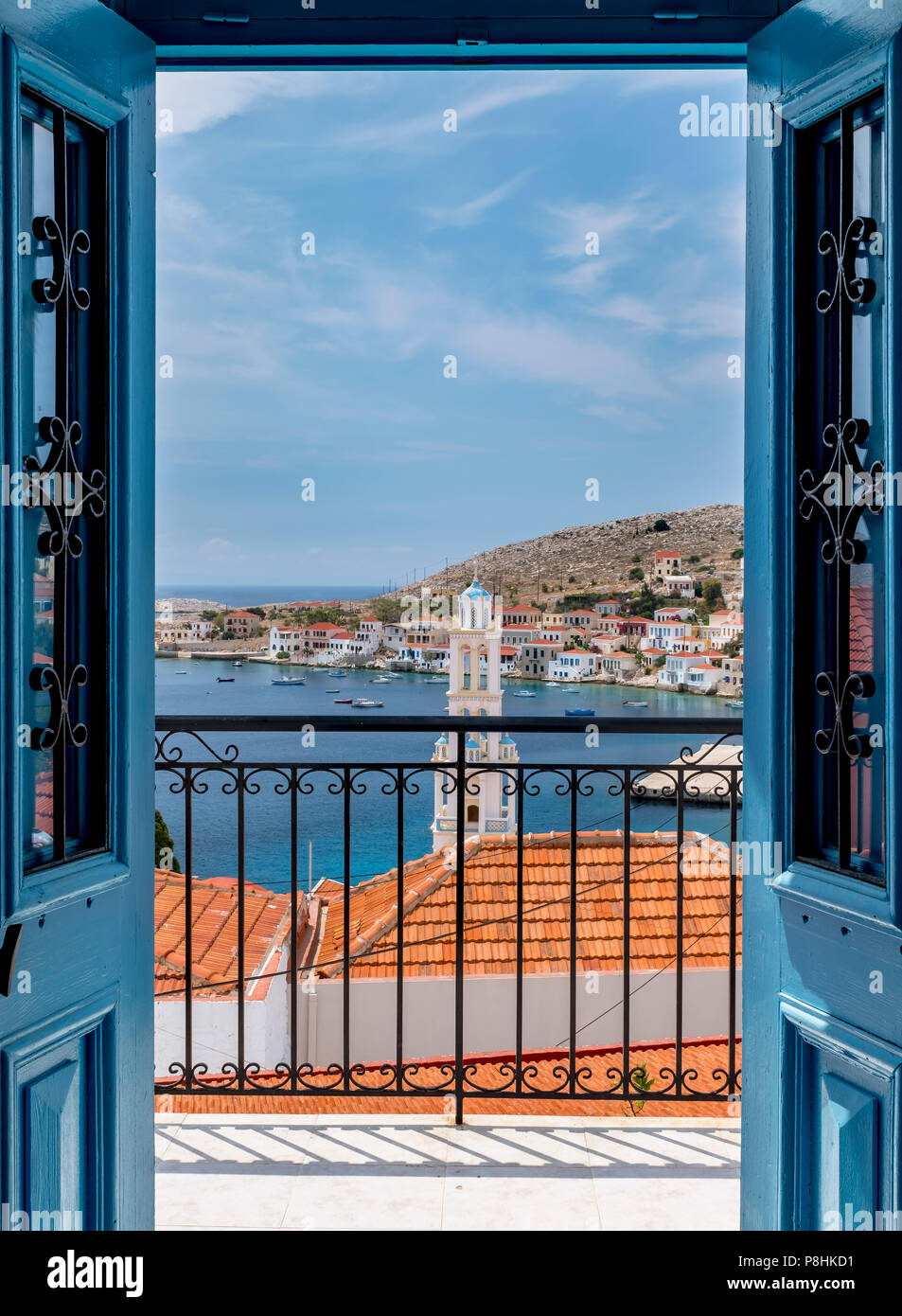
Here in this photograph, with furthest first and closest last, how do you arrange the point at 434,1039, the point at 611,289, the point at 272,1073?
the point at 611,289 < the point at 434,1039 < the point at 272,1073

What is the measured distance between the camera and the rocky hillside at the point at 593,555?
15953 mm

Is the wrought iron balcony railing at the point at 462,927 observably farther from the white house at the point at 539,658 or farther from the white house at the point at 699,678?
the white house at the point at 539,658

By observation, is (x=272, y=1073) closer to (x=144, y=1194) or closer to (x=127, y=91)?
(x=144, y=1194)

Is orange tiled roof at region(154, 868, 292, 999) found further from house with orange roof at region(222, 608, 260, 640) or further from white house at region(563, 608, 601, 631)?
white house at region(563, 608, 601, 631)

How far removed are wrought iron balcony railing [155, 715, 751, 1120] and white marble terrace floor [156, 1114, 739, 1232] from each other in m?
0.09

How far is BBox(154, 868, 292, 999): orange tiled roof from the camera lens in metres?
3.07

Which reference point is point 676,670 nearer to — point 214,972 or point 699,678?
point 699,678

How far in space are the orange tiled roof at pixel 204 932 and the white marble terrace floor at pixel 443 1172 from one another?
0.53 meters

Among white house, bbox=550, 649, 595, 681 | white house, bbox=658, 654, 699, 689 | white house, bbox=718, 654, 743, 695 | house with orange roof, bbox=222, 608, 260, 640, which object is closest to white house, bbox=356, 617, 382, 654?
house with orange roof, bbox=222, 608, 260, 640

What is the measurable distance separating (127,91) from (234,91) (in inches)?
1009

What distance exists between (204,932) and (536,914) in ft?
7.30

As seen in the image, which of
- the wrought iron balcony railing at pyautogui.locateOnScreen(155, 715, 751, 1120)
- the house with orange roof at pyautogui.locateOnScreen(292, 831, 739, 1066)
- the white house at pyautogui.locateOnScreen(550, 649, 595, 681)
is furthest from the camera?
the white house at pyautogui.locateOnScreen(550, 649, 595, 681)

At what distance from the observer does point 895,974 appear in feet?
4.19
